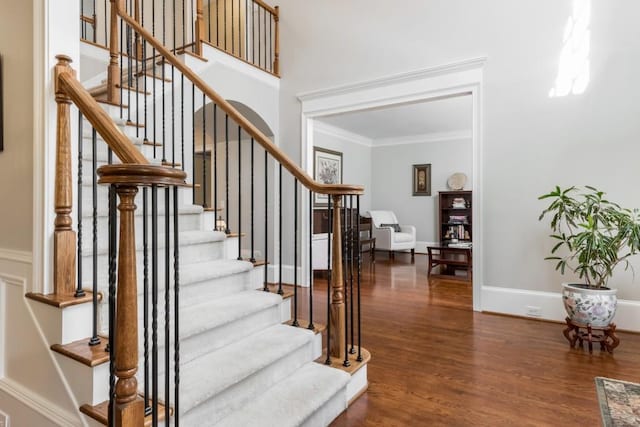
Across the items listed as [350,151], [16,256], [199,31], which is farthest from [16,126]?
[350,151]

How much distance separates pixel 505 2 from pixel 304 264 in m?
3.47

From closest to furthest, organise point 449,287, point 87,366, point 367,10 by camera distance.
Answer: point 87,366 < point 367,10 < point 449,287

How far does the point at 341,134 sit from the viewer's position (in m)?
7.81

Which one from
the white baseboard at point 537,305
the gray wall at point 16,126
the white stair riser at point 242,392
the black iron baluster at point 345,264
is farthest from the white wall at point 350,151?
the white stair riser at point 242,392

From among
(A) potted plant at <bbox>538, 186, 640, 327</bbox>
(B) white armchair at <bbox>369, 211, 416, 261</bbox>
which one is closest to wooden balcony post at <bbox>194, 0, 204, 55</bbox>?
(A) potted plant at <bbox>538, 186, 640, 327</bbox>

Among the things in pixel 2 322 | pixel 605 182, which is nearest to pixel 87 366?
pixel 2 322

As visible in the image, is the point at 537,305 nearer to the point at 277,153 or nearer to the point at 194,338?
the point at 277,153

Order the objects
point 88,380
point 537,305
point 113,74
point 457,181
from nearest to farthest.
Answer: point 88,380 → point 113,74 → point 537,305 → point 457,181

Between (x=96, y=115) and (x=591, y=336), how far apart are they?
11.0ft

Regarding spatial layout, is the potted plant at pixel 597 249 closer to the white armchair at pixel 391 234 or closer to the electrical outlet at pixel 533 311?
the electrical outlet at pixel 533 311

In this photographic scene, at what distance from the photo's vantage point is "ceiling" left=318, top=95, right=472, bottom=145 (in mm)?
5992

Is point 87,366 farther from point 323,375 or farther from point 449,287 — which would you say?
point 449,287

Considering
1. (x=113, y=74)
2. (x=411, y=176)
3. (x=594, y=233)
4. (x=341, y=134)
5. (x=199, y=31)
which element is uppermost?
(x=199, y=31)

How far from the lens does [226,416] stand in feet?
5.16
